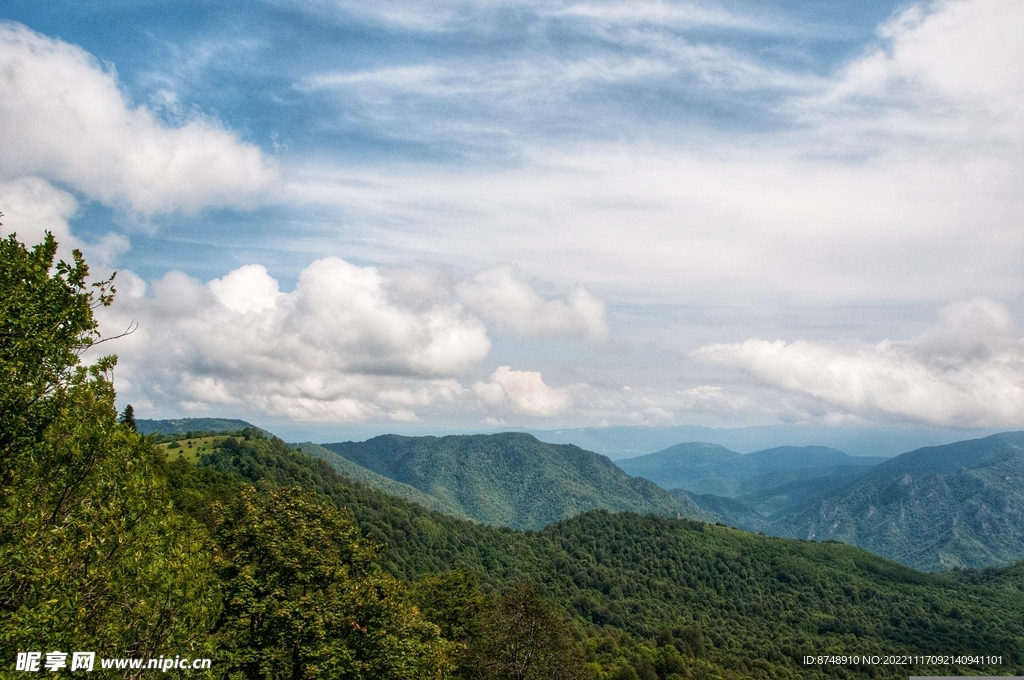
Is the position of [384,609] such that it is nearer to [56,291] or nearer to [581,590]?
[56,291]

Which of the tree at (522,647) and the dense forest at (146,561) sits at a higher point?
the dense forest at (146,561)

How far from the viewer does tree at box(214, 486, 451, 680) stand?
893 inches

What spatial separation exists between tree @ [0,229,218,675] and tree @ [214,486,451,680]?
481cm

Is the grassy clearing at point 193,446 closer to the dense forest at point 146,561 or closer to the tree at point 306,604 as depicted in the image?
the dense forest at point 146,561

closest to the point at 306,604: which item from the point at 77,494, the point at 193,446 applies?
the point at 77,494

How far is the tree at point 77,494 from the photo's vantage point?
14.8 metres

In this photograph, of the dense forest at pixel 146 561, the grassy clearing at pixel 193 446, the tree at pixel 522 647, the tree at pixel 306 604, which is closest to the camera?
the dense forest at pixel 146 561

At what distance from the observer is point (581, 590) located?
198500 mm

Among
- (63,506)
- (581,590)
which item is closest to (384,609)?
(63,506)

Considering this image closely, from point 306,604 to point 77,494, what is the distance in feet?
34.7

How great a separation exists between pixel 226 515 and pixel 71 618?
50.8 feet

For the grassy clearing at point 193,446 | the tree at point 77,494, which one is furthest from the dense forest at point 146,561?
the grassy clearing at point 193,446

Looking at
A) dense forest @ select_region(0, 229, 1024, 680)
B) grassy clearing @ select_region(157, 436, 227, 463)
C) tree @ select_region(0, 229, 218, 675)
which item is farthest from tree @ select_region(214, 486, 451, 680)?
grassy clearing @ select_region(157, 436, 227, 463)

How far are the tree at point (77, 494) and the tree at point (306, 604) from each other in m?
4.81
